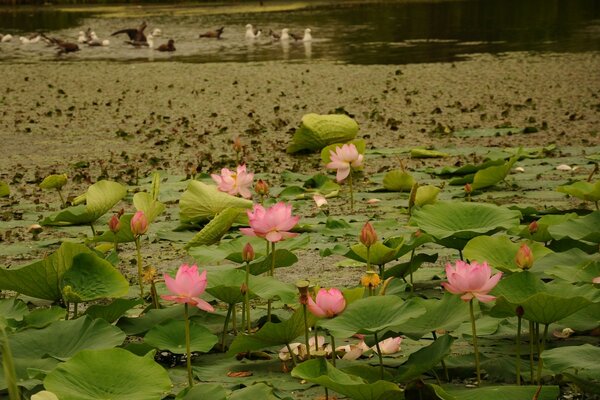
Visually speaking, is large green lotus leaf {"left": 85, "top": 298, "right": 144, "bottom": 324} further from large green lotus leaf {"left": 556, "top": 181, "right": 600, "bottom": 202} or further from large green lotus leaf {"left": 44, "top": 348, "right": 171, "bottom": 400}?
large green lotus leaf {"left": 556, "top": 181, "right": 600, "bottom": 202}

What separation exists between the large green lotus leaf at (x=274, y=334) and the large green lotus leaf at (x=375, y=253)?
0.35 metres

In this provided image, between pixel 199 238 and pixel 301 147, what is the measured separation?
→ 2070mm

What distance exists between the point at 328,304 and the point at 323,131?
278 cm

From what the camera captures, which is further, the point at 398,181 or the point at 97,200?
the point at 398,181

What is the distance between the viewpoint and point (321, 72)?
8062 millimetres

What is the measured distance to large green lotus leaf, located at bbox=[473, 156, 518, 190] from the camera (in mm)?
3357

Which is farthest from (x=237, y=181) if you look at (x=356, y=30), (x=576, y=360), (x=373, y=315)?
(x=356, y=30)

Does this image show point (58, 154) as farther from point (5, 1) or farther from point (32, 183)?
point (5, 1)

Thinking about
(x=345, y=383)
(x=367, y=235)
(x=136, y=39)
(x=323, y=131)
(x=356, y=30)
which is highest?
(x=367, y=235)

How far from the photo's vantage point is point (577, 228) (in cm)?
229

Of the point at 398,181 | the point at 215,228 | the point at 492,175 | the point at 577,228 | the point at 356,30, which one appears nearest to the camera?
the point at 577,228

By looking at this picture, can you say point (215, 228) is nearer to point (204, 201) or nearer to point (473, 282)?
point (204, 201)

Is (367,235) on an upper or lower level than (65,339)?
upper

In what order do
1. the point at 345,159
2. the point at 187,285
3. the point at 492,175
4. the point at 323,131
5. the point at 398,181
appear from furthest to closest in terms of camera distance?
the point at 323,131, the point at 398,181, the point at 492,175, the point at 345,159, the point at 187,285
